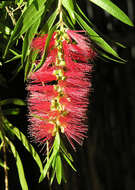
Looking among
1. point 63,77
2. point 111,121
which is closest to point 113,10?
point 63,77

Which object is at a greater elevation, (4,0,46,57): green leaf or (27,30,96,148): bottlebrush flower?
(4,0,46,57): green leaf

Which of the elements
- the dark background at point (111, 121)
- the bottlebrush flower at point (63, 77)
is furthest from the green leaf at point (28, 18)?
the dark background at point (111, 121)

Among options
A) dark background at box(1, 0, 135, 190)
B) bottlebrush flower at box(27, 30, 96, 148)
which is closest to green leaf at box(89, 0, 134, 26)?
bottlebrush flower at box(27, 30, 96, 148)

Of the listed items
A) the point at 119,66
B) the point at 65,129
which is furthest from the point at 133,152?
the point at 65,129

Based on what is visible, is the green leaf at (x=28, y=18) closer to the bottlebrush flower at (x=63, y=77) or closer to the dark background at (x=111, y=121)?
the bottlebrush flower at (x=63, y=77)

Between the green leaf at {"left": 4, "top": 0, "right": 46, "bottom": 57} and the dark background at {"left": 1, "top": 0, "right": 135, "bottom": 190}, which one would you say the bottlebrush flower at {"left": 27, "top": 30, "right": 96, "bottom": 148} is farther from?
the dark background at {"left": 1, "top": 0, "right": 135, "bottom": 190}

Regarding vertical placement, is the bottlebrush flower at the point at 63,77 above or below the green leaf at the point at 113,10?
below

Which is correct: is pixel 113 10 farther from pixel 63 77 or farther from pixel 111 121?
pixel 111 121

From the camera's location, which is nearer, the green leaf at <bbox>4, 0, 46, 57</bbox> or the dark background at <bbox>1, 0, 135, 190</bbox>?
the green leaf at <bbox>4, 0, 46, 57</bbox>

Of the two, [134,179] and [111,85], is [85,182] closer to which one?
[134,179]
